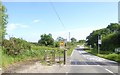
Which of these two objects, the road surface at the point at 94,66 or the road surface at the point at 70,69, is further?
the road surface at the point at 94,66

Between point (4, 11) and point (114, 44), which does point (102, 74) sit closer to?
point (4, 11)

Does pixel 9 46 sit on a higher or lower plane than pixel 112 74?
higher

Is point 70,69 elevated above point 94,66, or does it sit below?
above

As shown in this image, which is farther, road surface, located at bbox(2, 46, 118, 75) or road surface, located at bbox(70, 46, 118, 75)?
road surface, located at bbox(70, 46, 118, 75)

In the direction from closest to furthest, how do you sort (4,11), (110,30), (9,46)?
(9,46)
(4,11)
(110,30)

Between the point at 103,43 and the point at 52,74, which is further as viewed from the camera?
the point at 103,43

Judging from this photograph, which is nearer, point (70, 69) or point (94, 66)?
point (70, 69)

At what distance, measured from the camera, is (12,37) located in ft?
122

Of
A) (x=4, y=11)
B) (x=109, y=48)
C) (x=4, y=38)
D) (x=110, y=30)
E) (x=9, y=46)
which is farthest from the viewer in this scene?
(x=110, y=30)

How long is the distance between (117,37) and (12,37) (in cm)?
6852

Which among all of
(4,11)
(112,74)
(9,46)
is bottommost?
(112,74)

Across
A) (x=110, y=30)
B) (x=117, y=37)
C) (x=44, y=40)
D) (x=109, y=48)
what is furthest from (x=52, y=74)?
(x=110, y=30)

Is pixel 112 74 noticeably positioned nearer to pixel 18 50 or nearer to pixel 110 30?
pixel 18 50

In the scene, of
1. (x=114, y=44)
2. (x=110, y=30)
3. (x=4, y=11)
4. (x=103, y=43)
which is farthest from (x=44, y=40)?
(x=4, y=11)
